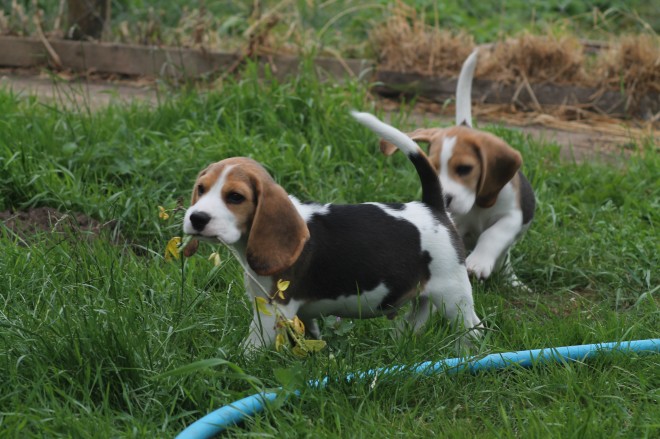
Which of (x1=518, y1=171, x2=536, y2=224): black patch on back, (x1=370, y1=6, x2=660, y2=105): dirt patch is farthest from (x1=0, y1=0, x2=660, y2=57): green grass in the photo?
(x1=518, y1=171, x2=536, y2=224): black patch on back

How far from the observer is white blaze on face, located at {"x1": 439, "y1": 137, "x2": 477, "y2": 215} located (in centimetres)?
461

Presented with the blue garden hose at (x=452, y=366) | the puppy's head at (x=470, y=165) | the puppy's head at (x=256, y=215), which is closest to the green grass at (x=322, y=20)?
the puppy's head at (x=470, y=165)

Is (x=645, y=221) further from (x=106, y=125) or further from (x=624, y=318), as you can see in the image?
(x=106, y=125)

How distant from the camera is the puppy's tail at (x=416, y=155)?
3764mm

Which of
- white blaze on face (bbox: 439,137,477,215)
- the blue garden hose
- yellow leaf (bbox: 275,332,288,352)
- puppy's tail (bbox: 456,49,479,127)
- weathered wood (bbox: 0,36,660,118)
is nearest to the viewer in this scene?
the blue garden hose

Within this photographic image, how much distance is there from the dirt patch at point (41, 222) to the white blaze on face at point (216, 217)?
59.7 inches

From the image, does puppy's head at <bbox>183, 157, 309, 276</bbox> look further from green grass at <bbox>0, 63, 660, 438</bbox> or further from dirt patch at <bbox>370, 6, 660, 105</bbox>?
dirt patch at <bbox>370, 6, 660, 105</bbox>

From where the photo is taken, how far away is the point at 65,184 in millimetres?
5562

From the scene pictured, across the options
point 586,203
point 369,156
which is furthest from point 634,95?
point 369,156

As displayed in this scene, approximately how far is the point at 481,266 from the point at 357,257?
108cm

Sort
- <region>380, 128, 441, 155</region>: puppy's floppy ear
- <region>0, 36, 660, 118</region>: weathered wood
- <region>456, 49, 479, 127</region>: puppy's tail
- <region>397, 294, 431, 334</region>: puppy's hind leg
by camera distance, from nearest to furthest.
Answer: <region>397, 294, 431, 334</region>: puppy's hind leg, <region>380, 128, 441, 155</region>: puppy's floppy ear, <region>456, 49, 479, 127</region>: puppy's tail, <region>0, 36, 660, 118</region>: weathered wood

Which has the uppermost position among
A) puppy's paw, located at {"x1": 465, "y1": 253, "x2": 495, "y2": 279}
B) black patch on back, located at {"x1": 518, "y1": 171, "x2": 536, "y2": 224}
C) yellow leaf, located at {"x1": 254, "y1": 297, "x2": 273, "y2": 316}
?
yellow leaf, located at {"x1": 254, "y1": 297, "x2": 273, "y2": 316}

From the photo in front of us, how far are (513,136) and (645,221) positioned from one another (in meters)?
1.28

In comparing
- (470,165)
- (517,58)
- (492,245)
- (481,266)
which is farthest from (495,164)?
(517,58)
